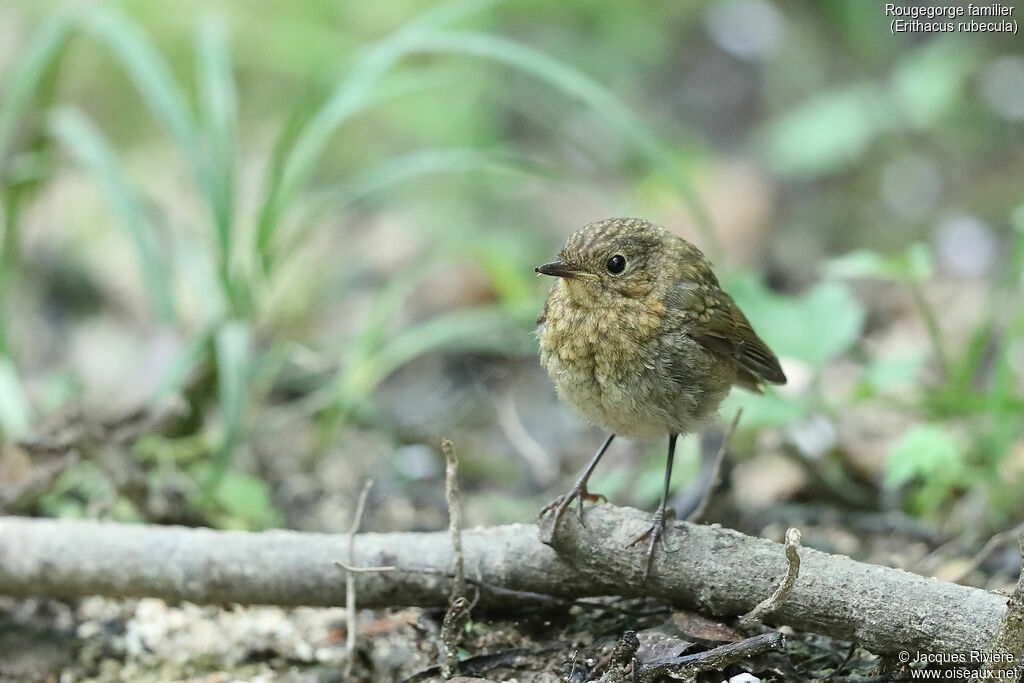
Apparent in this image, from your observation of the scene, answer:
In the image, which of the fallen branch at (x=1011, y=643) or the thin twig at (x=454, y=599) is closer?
the fallen branch at (x=1011, y=643)

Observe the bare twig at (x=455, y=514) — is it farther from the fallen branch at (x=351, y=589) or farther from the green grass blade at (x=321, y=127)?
the green grass blade at (x=321, y=127)

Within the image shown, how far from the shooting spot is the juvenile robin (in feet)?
9.60

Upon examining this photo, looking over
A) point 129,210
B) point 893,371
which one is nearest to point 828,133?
point 893,371

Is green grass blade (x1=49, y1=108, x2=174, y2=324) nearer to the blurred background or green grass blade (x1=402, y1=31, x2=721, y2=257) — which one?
the blurred background

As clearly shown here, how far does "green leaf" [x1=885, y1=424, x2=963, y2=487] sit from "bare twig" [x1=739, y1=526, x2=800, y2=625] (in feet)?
3.83

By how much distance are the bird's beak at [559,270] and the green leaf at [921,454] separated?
1.32 metres

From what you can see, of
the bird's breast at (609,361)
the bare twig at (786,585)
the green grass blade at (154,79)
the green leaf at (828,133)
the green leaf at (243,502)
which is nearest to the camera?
the bare twig at (786,585)

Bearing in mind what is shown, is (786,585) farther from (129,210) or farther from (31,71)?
(31,71)

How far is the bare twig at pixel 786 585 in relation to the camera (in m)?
2.19

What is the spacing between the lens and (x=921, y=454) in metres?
3.43

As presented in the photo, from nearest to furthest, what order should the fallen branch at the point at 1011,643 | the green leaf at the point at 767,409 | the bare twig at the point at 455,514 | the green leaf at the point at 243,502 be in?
the fallen branch at the point at 1011,643
the bare twig at the point at 455,514
the green leaf at the point at 767,409
the green leaf at the point at 243,502

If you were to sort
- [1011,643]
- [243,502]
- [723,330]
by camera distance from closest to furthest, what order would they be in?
1. [1011,643]
2. [723,330]
3. [243,502]

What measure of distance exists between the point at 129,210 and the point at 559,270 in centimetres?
200

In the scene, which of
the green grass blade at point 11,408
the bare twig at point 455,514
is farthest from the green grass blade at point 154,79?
the bare twig at point 455,514
